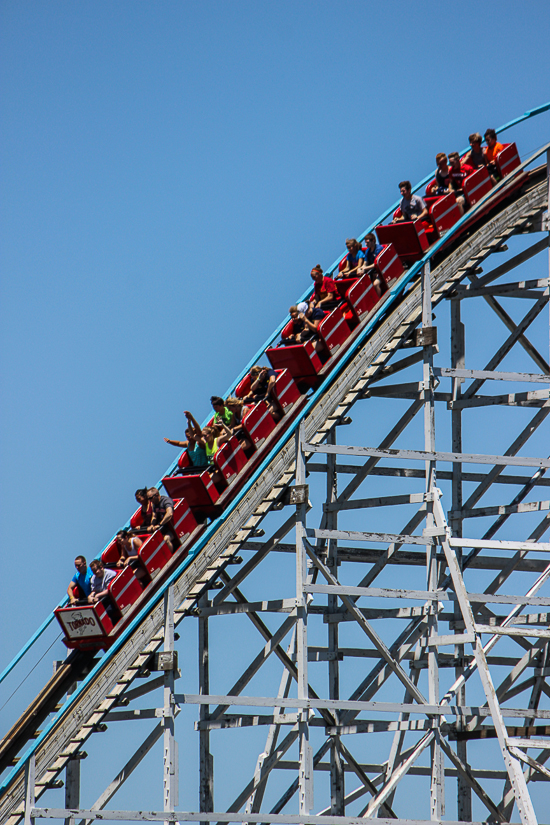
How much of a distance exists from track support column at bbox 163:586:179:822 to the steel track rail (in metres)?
0.16

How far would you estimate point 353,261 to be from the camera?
62.4 feet

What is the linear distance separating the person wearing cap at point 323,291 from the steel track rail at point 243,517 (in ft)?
2.91

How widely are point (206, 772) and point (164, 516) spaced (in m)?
2.97

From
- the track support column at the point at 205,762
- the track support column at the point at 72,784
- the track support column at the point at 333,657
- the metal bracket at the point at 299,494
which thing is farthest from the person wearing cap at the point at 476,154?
the track support column at the point at 72,784

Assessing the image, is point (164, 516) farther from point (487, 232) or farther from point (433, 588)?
point (487, 232)

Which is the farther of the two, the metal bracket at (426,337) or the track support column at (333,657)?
the metal bracket at (426,337)

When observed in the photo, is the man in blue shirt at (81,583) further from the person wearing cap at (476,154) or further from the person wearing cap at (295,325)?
the person wearing cap at (476,154)

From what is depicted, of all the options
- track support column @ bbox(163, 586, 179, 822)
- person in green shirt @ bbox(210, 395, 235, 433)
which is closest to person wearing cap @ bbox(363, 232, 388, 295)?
person in green shirt @ bbox(210, 395, 235, 433)

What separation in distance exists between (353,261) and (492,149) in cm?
257

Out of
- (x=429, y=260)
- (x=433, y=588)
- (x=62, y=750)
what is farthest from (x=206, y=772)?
(x=429, y=260)

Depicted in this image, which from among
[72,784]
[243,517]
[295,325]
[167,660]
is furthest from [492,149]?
[72,784]

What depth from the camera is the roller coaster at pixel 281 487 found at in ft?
47.0

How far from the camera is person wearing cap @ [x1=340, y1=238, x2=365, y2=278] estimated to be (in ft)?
61.6

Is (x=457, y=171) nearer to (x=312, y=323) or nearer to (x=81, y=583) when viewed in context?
(x=312, y=323)
